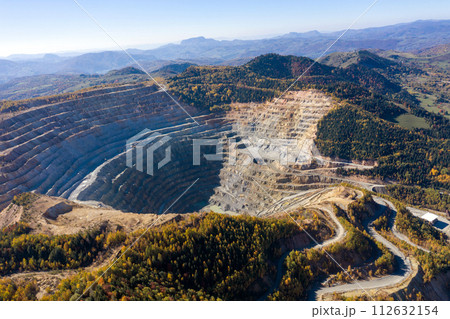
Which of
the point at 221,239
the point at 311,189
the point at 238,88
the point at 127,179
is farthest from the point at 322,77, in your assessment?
the point at 221,239

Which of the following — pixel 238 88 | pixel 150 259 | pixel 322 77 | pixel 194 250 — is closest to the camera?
pixel 150 259

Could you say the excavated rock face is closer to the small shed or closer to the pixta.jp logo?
the pixta.jp logo

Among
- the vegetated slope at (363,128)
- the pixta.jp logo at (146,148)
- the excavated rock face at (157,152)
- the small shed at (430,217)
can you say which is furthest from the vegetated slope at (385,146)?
the pixta.jp logo at (146,148)

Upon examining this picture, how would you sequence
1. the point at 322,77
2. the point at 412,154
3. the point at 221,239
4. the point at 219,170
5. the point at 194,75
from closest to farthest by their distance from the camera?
the point at 221,239
the point at 412,154
the point at 219,170
the point at 194,75
the point at 322,77

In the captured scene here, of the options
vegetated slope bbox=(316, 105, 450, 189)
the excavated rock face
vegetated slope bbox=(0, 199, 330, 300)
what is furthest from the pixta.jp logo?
vegetated slope bbox=(316, 105, 450, 189)

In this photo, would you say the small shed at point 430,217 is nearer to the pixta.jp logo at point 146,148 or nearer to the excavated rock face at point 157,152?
the excavated rock face at point 157,152

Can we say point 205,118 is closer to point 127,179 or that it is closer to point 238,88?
point 238,88

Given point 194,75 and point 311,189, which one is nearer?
point 311,189
